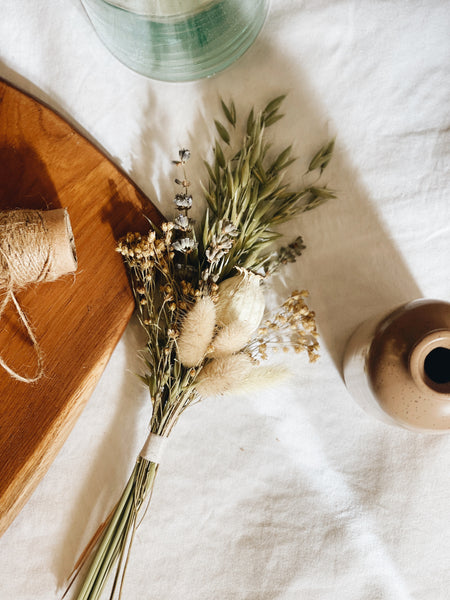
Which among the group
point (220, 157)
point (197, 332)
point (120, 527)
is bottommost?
point (120, 527)

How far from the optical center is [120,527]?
62cm

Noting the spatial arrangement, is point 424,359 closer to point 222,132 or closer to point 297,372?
point 297,372

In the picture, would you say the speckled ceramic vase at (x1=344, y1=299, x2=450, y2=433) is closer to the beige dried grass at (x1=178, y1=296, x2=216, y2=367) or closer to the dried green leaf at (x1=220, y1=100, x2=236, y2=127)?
the beige dried grass at (x1=178, y1=296, x2=216, y2=367)

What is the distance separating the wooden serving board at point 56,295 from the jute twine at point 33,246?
0.05 m

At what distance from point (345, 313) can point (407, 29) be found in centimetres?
41

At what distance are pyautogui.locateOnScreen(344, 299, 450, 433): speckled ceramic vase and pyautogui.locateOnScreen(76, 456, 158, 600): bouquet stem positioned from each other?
311 millimetres

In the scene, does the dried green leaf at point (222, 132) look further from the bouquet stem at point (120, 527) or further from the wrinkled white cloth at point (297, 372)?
the bouquet stem at point (120, 527)

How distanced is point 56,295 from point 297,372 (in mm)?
352

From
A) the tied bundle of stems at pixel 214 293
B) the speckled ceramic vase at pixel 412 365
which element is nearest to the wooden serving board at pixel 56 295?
the tied bundle of stems at pixel 214 293

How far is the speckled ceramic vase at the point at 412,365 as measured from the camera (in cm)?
50

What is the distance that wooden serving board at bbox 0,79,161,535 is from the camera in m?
0.59

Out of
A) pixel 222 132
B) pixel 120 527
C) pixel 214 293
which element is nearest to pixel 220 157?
pixel 222 132

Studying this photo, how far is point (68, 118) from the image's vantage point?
25.9 inches

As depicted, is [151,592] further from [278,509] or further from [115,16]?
[115,16]
